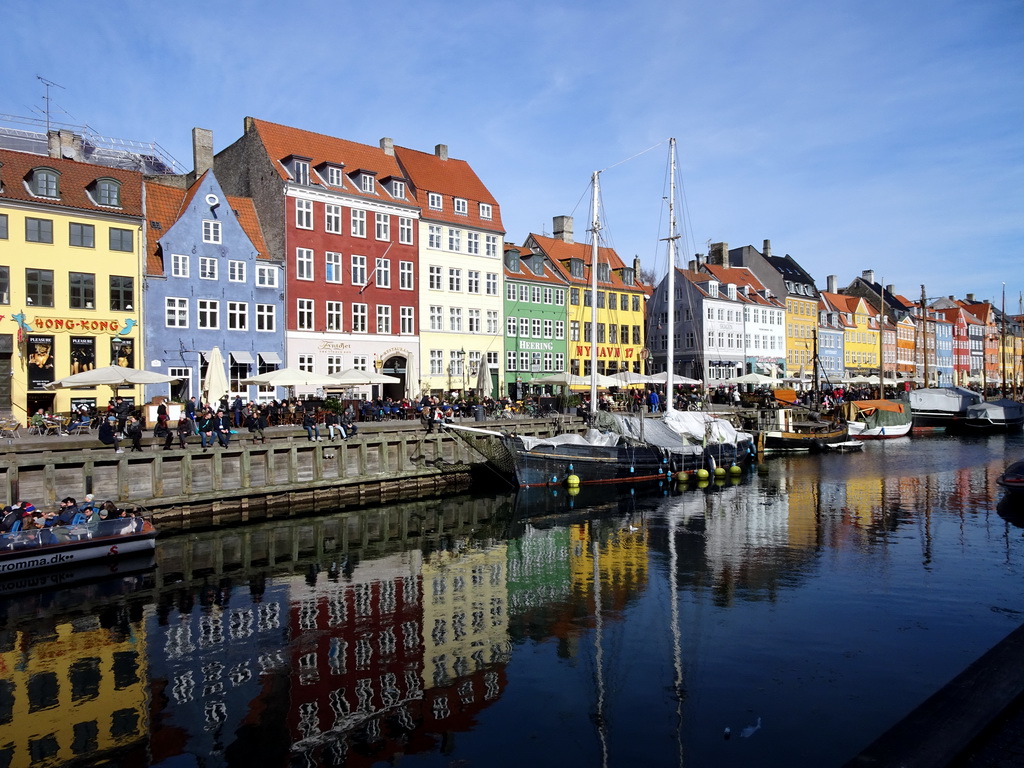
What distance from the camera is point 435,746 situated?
1144 cm

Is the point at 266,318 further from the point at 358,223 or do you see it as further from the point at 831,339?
the point at 831,339

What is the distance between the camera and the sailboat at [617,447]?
35.8 m

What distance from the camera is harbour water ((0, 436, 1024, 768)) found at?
11.7 meters

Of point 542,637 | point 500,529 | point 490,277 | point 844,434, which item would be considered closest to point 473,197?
point 490,277

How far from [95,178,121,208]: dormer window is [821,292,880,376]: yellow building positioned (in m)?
82.8

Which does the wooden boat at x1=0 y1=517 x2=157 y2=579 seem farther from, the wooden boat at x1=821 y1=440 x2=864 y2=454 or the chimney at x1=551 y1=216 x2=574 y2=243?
the chimney at x1=551 y1=216 x2=574 y2=243

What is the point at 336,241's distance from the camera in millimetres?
49562

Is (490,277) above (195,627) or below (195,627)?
above

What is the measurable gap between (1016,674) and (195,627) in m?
15.1

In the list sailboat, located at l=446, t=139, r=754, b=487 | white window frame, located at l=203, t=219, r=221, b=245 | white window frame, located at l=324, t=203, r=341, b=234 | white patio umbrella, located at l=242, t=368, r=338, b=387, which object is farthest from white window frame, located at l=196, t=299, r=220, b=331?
sailboat, located at l=446, t=139, r=754, b=487

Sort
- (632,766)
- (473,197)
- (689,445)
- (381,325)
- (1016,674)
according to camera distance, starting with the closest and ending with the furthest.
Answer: (1016,674)
(632,766)
(689,445)
(381,325)
(473,197)

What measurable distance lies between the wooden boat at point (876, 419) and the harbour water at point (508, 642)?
34355 mm

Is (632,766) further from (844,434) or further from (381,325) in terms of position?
(844,434)

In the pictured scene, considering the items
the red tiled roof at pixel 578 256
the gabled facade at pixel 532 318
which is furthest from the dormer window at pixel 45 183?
the red tiled roof at pixel 578 256
